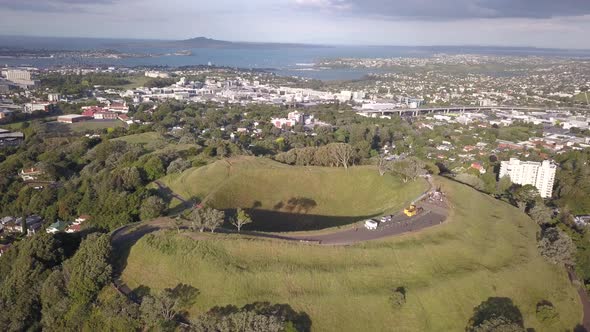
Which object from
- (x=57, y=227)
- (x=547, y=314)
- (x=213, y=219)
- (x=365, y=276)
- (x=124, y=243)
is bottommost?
(x=57, y=227)

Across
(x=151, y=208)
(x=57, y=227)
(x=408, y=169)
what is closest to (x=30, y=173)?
(x=57, y=227)

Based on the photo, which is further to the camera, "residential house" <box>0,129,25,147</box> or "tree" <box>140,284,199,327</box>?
"residential house" <box>0,129,25,147</box>

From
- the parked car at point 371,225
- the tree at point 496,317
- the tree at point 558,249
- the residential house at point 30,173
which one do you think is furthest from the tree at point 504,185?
the residential house at point 30,173

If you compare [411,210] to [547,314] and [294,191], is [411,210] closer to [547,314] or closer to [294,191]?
[547,314]

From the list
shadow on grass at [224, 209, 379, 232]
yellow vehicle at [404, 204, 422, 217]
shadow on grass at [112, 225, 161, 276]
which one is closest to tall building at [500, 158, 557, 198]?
yellow vehicle at [404, 204, 422, 217]

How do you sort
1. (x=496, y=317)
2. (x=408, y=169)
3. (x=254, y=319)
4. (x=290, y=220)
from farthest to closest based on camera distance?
(x=408, y=169) → (x=290, y=220) → (x=496, y=317) → (x=254, y=319)

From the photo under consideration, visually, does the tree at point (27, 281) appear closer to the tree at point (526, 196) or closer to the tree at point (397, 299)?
the tree at point (397, 299)

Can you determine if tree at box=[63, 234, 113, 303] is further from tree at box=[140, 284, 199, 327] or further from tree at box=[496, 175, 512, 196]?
tree at box=[496, 175, 512, 196]
